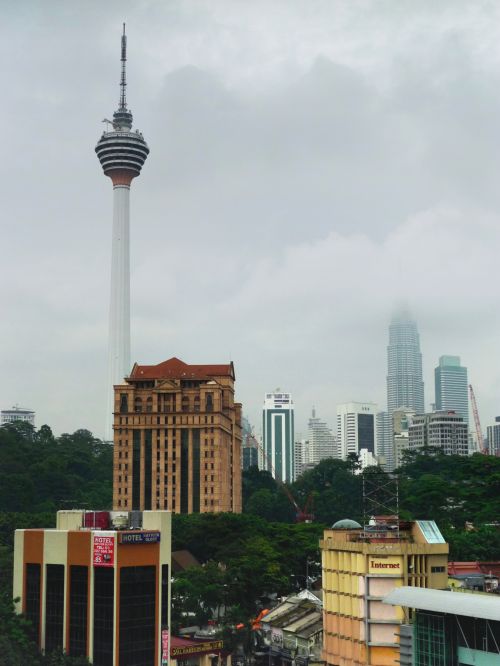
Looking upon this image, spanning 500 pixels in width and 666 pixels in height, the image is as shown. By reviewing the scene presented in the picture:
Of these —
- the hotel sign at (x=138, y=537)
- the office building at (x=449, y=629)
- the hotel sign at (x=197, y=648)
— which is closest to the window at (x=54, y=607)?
the hotel sign at (x=138, y=537)

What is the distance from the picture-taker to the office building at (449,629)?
56625mm

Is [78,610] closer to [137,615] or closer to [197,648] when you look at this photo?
[137,615]

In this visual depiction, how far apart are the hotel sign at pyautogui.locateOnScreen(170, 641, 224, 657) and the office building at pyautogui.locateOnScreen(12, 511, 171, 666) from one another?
1379 cm

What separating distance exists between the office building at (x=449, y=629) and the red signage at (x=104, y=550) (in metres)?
26.5

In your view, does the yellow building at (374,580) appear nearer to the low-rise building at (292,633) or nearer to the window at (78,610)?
the low-rise building at (292,633)

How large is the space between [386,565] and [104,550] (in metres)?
23.0

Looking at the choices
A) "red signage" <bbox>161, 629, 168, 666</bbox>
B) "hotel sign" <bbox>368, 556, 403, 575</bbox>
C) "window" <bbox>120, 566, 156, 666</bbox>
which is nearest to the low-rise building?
"red signage" <bbox>161, 629, 168, 666</bbox>

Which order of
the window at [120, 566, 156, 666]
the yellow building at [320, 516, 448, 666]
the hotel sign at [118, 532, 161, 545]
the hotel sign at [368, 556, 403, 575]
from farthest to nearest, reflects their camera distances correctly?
the hotel sign at [118, 532, 161, 545]
the window at [120, 566, 156, 666]
the hotel sign at [368, 556, 403, 575]
the yellow building at [320, 516, 448, 666]

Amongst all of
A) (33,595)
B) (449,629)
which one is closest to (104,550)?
(33,595)

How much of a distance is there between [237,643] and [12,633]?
29.3m

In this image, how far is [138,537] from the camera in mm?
83375

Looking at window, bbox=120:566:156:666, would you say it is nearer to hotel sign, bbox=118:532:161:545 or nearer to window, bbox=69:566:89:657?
hotel sign, bbox=118:532:161:545

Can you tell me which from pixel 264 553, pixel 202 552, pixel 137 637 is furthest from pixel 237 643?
pixel 202 552

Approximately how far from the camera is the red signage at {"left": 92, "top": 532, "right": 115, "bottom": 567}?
82188mm
